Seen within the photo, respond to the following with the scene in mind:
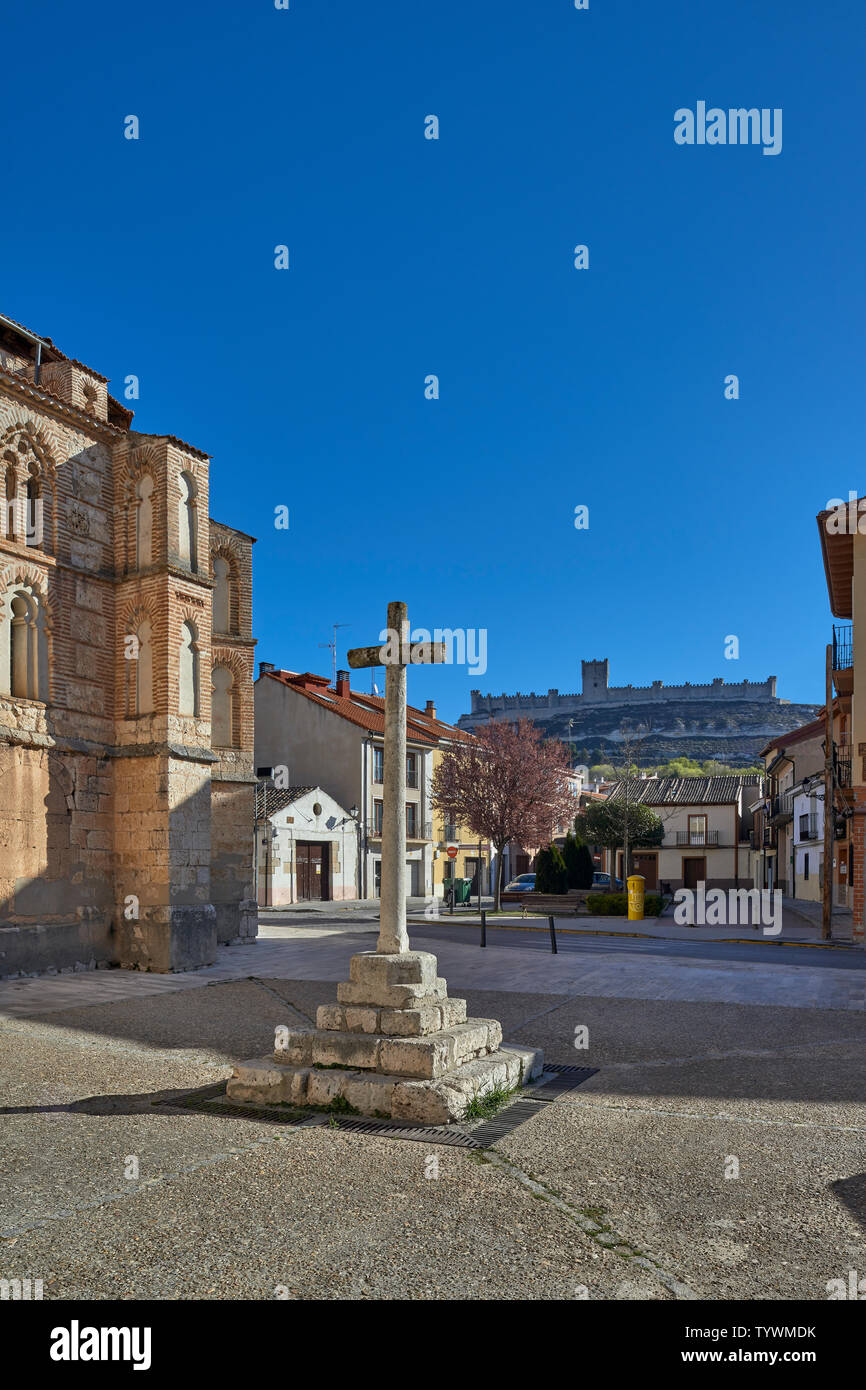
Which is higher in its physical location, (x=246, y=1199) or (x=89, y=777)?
(x=89, y=777)

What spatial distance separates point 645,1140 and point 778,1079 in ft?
7.22

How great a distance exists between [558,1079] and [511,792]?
27512 millimetres

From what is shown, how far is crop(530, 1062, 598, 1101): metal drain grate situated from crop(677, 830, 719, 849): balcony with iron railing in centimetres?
4630

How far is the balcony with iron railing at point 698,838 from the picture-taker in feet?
171

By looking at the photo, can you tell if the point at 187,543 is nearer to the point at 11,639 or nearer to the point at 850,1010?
the point at 11,639

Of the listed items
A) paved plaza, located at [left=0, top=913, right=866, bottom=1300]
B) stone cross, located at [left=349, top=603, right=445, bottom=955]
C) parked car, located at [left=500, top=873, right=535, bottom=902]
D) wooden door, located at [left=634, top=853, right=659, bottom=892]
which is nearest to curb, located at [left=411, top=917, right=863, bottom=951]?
paved plaza, located at [left=0, top=913, right=866, bottom=1300]

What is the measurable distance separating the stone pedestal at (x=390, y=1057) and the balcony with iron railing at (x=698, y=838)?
155ft

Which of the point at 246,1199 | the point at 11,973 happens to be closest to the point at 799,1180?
the point at 246,1199

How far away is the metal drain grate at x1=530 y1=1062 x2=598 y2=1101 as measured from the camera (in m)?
7.10

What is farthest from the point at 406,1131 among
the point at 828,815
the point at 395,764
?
the point at 828,815

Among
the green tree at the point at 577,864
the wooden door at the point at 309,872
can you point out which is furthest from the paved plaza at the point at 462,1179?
the green tree at the point at 577,864

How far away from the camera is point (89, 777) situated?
1490 cm

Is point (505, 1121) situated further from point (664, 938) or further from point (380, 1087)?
point (664, 938)

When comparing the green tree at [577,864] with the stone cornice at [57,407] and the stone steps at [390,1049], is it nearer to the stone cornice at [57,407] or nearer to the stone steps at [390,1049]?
A: the stone cornice at [57,407]
